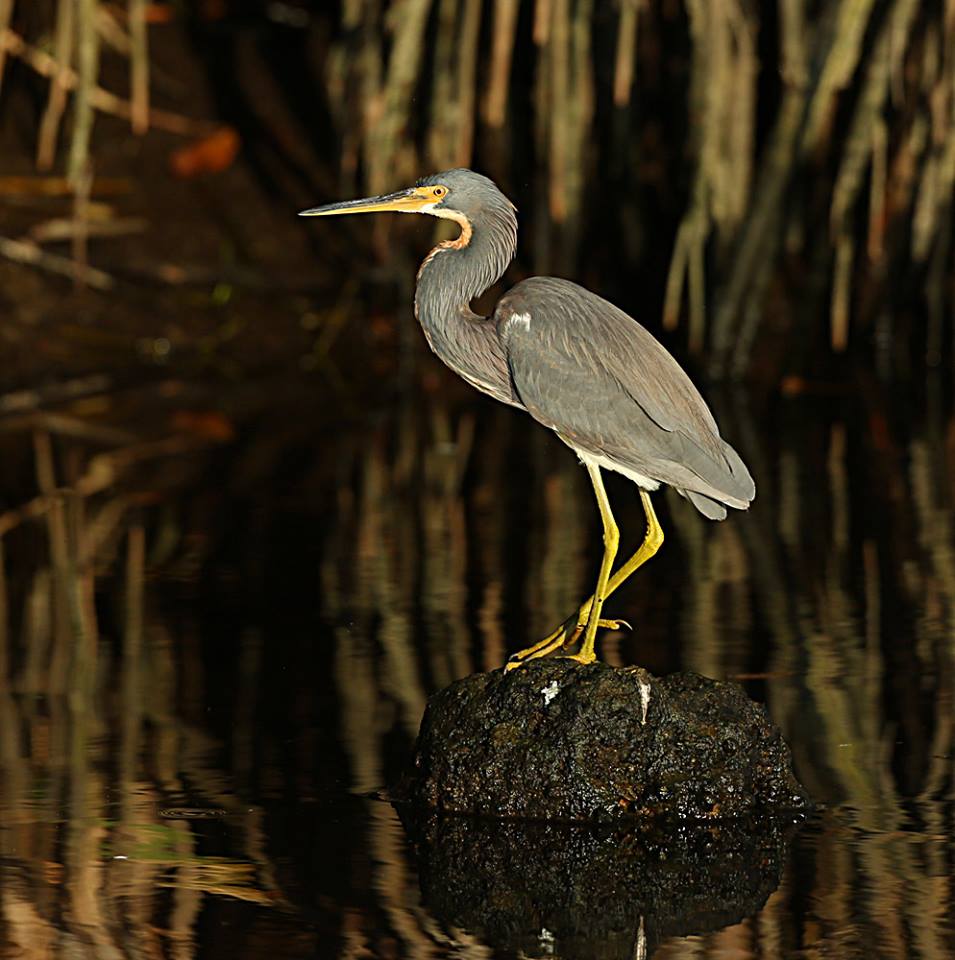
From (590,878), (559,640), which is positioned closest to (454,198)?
(559,640)

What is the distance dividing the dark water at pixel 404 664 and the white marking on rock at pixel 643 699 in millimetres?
295

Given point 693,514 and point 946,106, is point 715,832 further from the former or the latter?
point 946,106

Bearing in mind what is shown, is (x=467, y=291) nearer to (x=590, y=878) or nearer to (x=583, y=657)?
(x=583, y=657)

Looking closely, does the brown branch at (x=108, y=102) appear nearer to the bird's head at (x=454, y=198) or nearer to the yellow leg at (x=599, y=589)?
the bird's head at (x=454, y=198)

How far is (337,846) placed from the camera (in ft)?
16.2

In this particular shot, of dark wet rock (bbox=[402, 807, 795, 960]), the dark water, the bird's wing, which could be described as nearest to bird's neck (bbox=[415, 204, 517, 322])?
the bird's wing

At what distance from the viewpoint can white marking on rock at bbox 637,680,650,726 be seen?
5.02 meters

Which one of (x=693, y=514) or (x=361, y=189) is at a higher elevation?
(x=361, y=189)

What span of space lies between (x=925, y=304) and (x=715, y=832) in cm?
751

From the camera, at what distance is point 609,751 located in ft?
16.5

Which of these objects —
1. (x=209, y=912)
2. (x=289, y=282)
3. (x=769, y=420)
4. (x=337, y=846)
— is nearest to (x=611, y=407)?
(x=337, y=846)

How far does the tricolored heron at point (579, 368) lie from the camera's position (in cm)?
539

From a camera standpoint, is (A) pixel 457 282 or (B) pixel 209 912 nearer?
(B) pixel 209 912

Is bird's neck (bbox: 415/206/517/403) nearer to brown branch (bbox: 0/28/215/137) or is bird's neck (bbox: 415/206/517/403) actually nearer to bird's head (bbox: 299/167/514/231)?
bird's head (bbox: 299/167/514/231)
